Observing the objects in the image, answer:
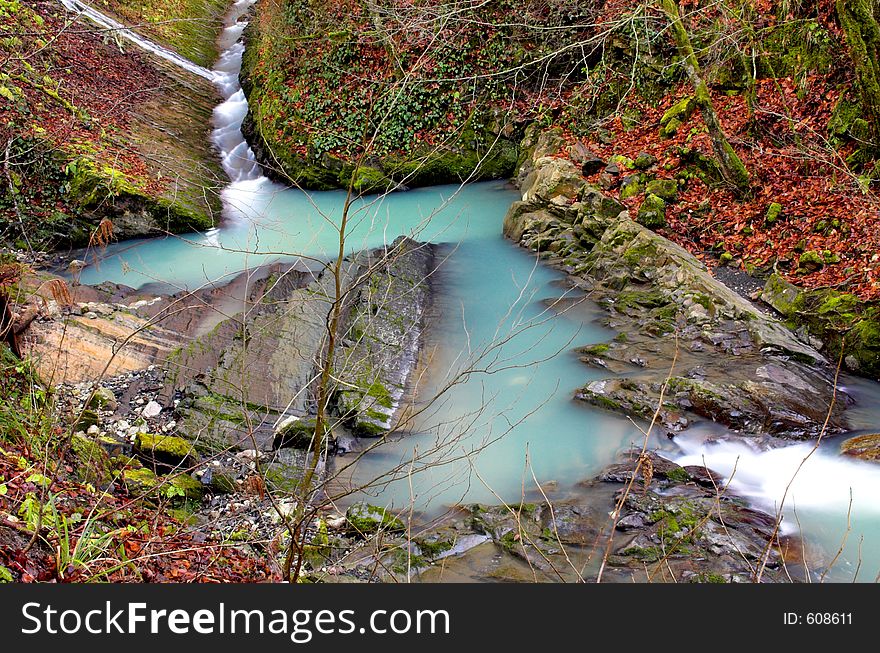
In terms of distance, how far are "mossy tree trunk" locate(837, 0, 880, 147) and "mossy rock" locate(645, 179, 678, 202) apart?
264 cm

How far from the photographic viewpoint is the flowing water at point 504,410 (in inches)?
206

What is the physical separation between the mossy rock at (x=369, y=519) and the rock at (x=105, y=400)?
9.89 ft

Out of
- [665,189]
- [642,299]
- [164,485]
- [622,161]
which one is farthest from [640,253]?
[164,485]

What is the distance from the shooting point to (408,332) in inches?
324

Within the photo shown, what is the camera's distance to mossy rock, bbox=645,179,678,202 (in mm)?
10016

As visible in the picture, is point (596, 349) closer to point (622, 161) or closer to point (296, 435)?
point (296, 435)

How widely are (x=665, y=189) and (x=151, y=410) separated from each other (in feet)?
26.3

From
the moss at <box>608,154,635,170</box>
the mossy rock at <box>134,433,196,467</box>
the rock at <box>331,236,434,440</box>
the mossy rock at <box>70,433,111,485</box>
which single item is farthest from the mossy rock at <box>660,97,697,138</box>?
the mossy rock at <box>70,433,111,485</box>

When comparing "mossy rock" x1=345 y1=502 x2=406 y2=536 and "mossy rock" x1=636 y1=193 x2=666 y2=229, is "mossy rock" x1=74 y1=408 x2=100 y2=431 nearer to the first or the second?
"mossy rock" x1=345 y1=502 x2=406 y2=536

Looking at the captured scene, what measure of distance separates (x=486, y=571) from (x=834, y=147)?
7863 millimetres

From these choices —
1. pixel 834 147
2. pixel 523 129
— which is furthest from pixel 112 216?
pixel 834 147

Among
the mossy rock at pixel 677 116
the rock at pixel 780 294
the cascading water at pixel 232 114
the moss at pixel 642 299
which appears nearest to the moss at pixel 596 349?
the moss at pixel 642 299

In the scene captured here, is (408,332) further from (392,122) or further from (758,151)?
(392,122)

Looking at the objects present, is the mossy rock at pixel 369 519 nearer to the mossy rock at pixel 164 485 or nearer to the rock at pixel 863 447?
the mossy rock at pixel 164 485
